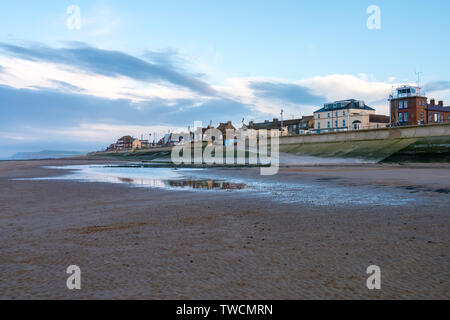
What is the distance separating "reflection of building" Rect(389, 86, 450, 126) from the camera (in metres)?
86.9

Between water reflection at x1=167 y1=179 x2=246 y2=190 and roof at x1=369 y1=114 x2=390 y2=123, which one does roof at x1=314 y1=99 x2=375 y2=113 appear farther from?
water reflection at x1=167 y1=179 x2=246 y2=190

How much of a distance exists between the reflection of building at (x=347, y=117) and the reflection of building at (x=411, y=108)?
9.38m

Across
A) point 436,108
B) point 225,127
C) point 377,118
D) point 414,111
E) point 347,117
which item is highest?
point 225,127

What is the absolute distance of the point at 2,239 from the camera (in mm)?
7695

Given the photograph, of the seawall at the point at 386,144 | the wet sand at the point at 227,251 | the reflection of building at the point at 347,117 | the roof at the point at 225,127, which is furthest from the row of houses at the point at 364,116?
the wet sand at the point at 227,251

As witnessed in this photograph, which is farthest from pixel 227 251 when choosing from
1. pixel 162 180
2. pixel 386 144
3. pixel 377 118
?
pixel 377 118

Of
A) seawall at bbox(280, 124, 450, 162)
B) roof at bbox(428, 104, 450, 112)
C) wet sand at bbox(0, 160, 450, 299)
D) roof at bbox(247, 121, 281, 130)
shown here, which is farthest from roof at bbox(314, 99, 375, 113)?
wet sand at bbox(0, 160, 450, 299)

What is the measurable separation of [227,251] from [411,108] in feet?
306

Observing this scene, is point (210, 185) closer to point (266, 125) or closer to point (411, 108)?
point (411, 108)

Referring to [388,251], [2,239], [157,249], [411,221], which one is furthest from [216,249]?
[411,221]

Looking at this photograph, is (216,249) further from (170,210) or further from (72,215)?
(72,215)

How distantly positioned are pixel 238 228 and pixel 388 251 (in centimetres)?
334

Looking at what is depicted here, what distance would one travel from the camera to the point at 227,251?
666 centimetres

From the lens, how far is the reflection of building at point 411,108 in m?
86.9
